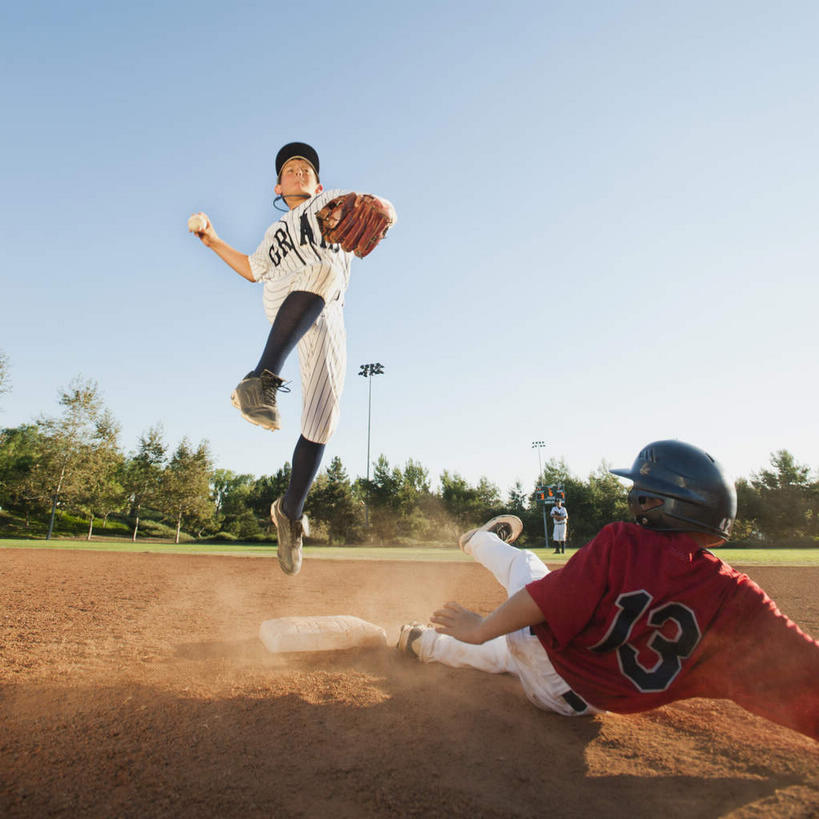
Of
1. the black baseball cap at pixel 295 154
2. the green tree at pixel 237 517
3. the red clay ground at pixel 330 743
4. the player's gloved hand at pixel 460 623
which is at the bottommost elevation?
the green tree at pixel 237 517

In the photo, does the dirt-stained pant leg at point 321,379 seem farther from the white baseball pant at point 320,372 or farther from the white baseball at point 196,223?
the white baseball at point 196,223

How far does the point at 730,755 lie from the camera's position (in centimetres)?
186

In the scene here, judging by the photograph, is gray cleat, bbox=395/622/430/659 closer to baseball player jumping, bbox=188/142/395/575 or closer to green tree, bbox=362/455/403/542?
baseball player jumping, bbox=188/142/395/575

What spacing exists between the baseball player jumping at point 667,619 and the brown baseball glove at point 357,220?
1.61 metres

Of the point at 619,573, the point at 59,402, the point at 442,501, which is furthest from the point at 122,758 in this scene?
the point at 442,501

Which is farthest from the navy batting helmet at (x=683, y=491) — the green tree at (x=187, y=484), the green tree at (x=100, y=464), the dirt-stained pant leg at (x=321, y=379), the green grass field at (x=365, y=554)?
the green tree at (x=187, y=484)

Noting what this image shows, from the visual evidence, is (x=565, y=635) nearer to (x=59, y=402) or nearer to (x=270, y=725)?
(x=270, y=725)

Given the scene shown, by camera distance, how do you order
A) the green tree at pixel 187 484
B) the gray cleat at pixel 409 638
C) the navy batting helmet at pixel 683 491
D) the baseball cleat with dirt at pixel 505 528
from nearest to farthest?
the navy batting helmet at pixel 683 491
the gray cleat at pixel 409 638
the baseball cleat with dirt at pixel 505 528
the green tree at pixel 187 484

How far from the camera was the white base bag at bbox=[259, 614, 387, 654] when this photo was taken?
3.00 metres

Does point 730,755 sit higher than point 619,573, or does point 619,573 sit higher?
point 619,573

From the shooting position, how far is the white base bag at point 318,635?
300 cm

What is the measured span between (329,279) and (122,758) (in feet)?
6.69

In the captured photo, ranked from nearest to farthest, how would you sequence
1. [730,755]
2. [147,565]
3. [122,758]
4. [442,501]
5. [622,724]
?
[122,758]
[730,755]
[622,724]
[147,565]
[442,501]

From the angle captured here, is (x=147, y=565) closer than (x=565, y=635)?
No
